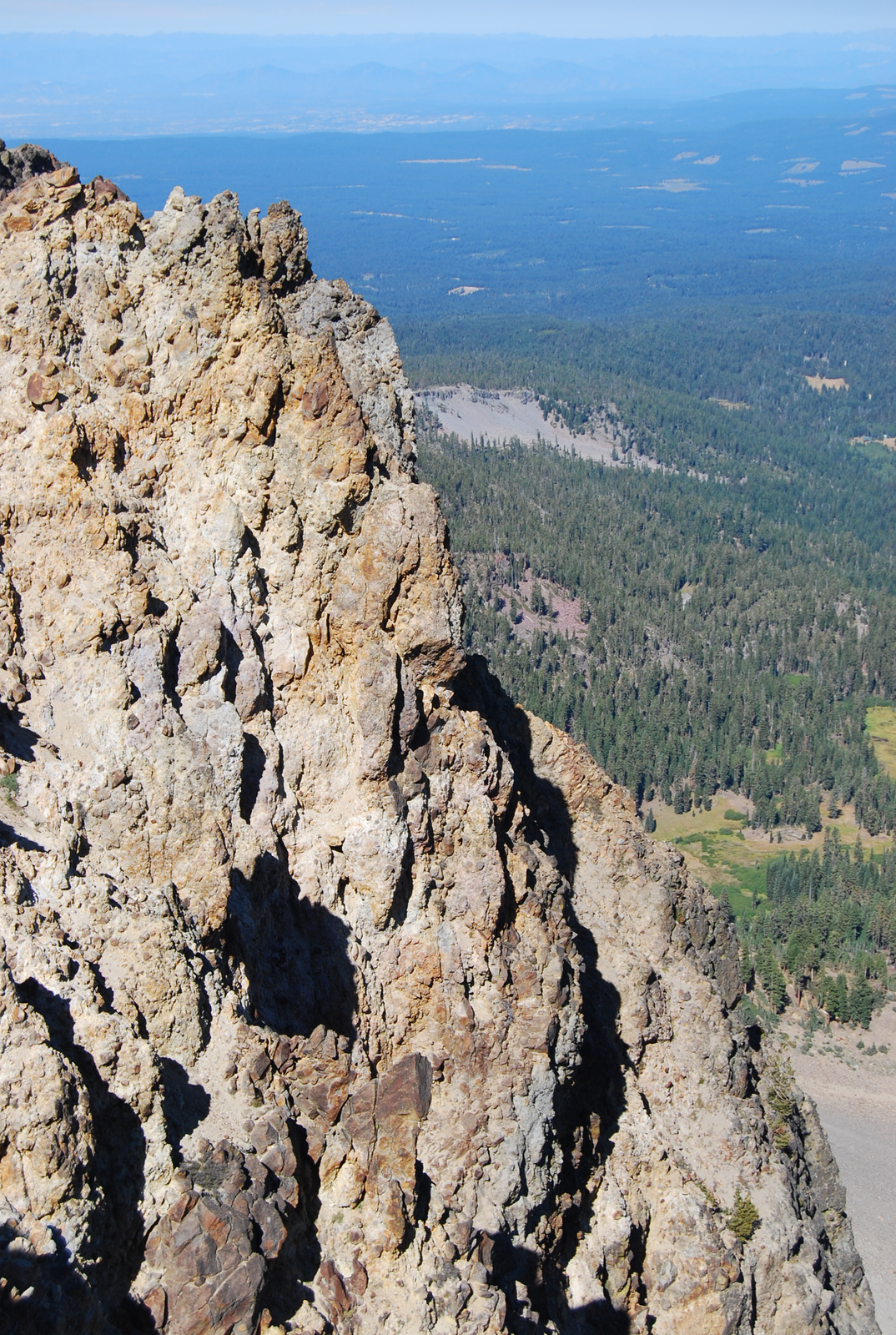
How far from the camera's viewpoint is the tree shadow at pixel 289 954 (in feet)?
49.3

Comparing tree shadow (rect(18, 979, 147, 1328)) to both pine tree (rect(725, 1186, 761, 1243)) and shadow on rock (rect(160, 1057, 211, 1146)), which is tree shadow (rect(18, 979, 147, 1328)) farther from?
pine tree (rect(725, 1186, 761, 1243))

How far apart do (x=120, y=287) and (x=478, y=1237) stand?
14.4 m

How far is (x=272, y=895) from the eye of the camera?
15836 mm

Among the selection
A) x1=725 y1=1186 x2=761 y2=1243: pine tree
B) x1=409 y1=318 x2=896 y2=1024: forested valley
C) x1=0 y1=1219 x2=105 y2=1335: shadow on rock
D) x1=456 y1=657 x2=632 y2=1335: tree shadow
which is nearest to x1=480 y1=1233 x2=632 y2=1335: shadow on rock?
x1=456 y1=657 x2=632 y2=1335: tree shadow

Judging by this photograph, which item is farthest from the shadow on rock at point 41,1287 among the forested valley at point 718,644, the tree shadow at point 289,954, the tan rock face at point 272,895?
the forested valley at point 718,644

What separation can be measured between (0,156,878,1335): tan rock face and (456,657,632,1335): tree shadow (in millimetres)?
88

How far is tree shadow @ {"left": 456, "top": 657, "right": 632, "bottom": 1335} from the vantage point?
53.7 ft

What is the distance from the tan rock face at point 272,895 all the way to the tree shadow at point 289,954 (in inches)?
2.0

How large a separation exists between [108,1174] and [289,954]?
186 inches

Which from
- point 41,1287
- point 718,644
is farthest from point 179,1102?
point 718,644

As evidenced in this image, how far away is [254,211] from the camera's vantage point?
17.7m

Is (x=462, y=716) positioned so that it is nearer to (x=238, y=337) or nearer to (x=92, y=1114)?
(x=238, y=337)

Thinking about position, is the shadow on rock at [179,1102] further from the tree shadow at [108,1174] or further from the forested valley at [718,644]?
the forested valley at [718,644]

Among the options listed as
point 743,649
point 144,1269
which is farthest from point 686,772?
point 144,1269
